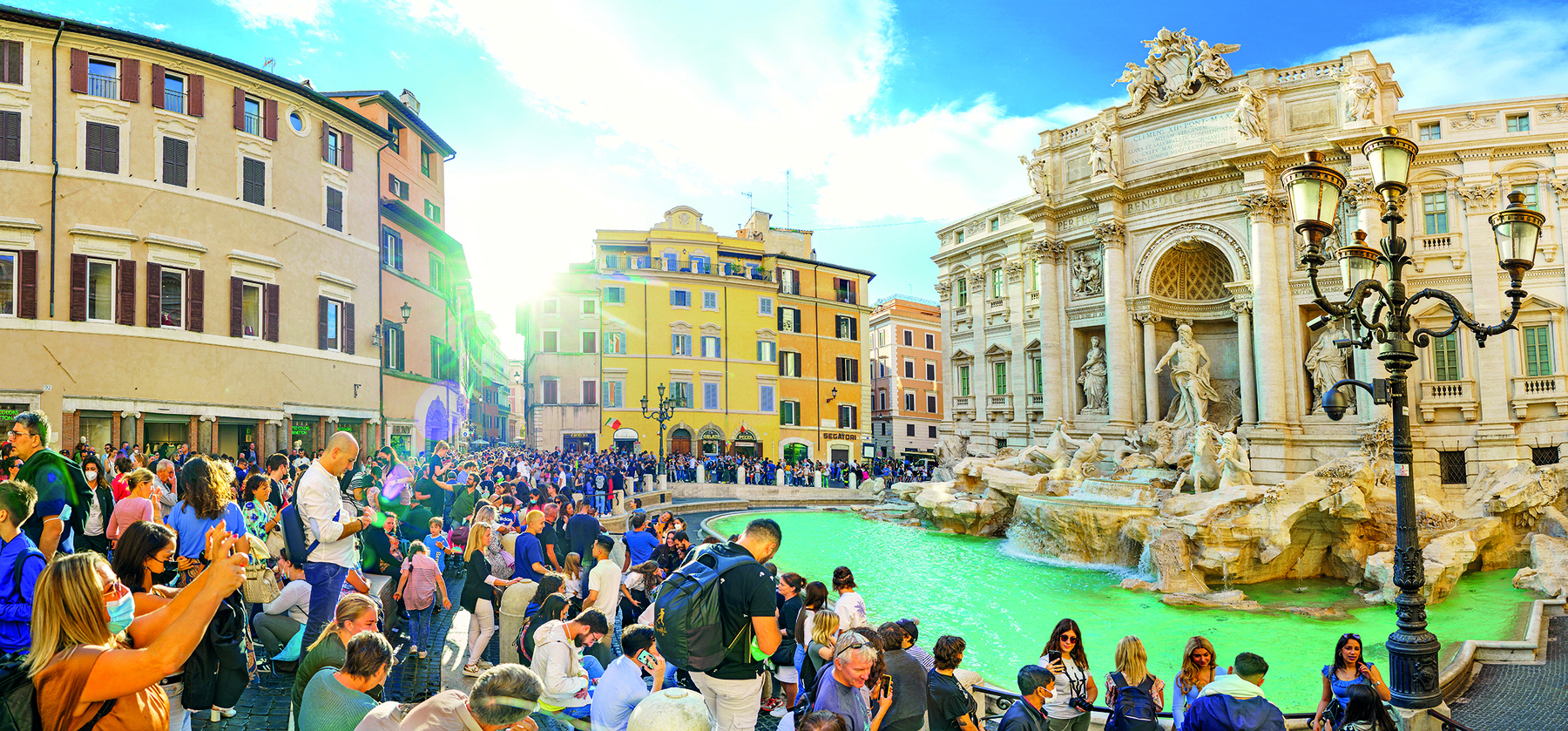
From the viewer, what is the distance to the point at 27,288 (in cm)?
1667

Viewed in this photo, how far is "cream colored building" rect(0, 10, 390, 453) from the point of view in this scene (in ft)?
55.4

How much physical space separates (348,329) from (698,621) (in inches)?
868

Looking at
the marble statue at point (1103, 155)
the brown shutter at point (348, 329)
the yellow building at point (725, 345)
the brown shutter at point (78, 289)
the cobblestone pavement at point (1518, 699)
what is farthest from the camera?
the yellow building at point (725, 345)

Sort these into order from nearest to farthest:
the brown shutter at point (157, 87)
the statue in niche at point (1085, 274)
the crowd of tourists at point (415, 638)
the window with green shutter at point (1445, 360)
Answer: the crowd of tourists at point (415, 638)
the brown shutter at point (157, 87)
the window with green shutter at point (1445, 360)
the statue in niche at point (1085, 274)

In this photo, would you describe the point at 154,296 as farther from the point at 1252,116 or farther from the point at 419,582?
the point at 1252,116

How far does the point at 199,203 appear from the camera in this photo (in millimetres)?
18875

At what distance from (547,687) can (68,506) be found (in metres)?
3.13

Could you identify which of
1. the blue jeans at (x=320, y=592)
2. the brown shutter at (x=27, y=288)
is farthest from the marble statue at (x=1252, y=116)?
the brown shutter at (x=27, y=288)

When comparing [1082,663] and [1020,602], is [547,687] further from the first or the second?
[1020,602]

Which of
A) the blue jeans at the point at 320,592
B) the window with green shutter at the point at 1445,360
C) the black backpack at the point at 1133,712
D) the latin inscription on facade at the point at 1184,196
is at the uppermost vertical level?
the latin inscription on facade at the point at 1184,196

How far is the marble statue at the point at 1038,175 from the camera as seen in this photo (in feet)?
83.7

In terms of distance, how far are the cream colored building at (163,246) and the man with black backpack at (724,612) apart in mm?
18887

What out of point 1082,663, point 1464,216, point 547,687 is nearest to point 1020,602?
point 1082,663

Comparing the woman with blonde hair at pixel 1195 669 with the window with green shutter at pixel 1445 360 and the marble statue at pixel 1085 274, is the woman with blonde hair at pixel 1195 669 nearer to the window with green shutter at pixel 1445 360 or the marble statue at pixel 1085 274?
the window with green shutter at pixel 1445 360
